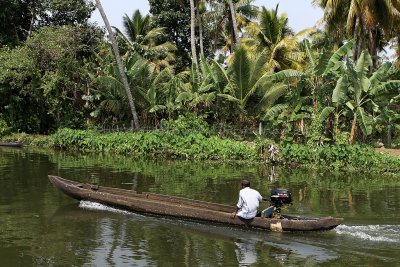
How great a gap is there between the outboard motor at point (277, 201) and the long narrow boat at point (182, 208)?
208mm

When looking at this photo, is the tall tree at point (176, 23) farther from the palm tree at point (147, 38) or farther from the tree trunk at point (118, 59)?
the tree trunk at point (118, 59)

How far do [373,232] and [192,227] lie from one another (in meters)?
3.80

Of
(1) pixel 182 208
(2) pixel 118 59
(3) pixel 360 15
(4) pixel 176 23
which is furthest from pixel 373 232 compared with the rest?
(4) pixel 176 23

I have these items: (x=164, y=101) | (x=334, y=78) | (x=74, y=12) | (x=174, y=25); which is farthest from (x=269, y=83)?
(x=74, y=12)

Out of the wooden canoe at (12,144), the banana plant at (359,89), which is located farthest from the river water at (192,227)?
the wooden canoe at (12,144)

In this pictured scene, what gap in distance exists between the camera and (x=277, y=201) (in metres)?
10.9

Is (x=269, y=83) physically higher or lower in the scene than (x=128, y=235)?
higher

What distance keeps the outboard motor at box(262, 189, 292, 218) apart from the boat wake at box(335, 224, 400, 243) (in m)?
1.19

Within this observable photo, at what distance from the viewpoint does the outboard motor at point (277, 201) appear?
35.5ft

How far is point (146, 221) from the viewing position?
11922 millimetres

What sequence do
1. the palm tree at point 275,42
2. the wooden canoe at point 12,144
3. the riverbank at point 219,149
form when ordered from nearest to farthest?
the riverbank at point 219,149, the palm tree at point 275,42, the wooden canoe at point 12,144

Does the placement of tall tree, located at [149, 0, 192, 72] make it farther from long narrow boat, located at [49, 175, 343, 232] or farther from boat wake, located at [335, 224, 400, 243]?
boat wake, located at [335, 224, 400, 243]

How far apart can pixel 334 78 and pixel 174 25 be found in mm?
18368

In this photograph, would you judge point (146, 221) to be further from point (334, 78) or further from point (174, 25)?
point (174, 25)
